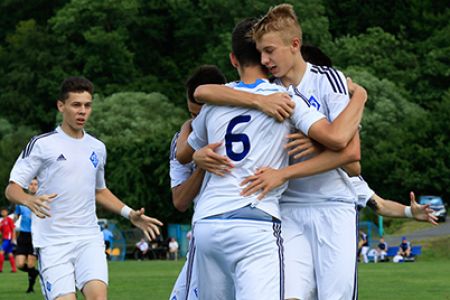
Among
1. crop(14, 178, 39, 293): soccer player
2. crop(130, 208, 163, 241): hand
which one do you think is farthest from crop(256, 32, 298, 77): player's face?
crop(14, 178, 39, 293): soccer player

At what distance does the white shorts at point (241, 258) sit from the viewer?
7.43 metres

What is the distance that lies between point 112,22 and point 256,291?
84584mm

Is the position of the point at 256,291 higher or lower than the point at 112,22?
lower

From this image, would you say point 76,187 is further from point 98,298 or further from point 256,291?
point 256,291

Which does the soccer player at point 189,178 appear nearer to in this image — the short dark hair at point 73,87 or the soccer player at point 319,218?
the soccer player at point 319,218

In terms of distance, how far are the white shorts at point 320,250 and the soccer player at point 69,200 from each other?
8.93ft

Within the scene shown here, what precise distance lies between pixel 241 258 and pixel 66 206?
3.70 meters

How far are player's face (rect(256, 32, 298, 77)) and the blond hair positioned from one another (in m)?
0.03

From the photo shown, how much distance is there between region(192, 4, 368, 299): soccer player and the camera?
25.7ft

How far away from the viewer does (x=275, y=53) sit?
299 inches

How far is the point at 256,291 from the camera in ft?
24.2

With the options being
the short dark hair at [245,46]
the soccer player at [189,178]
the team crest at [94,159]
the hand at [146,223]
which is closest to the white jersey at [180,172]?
the soccer player at [189,178]

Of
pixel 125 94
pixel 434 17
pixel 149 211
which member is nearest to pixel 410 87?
pixel 434 17

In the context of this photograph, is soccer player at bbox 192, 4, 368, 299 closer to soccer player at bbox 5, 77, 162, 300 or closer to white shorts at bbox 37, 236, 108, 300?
soccer player at bbox 5, 77, 162, 300
